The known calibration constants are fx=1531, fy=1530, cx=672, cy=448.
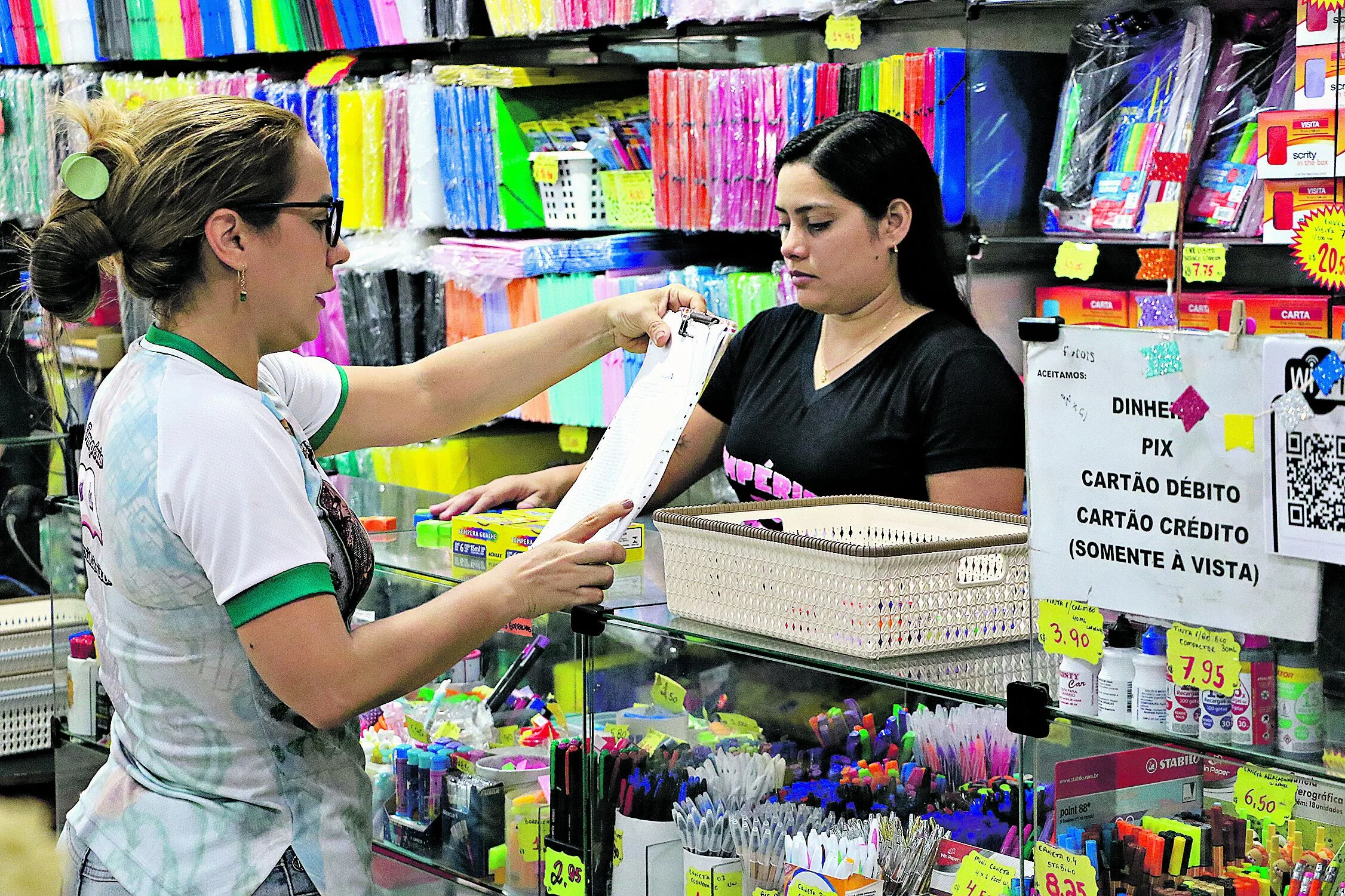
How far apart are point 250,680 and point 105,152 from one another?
61 cm

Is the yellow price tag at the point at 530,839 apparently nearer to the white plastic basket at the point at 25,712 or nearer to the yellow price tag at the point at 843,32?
the white plastic basket at the point at 25,712

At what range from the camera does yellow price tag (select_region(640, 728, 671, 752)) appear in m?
2.07

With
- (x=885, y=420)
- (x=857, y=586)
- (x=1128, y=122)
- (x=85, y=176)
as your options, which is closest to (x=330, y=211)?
(x=85, y=176)

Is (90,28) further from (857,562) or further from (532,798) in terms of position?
(857,562)

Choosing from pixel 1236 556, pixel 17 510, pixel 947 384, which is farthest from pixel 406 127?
pixel 1236 556

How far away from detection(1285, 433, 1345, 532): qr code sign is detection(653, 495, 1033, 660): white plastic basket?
0.32 meters

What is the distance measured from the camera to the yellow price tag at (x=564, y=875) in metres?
2.08

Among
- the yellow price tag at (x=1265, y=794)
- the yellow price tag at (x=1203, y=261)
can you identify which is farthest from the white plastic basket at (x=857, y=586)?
the yellow price tag at (x=1203, y=261)

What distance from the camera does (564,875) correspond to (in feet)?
6.93

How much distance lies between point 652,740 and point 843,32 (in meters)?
2.08

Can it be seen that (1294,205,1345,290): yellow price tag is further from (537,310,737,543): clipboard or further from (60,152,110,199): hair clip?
(60,152,110,199): hair clip

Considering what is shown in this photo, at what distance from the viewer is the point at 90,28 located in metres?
5.85

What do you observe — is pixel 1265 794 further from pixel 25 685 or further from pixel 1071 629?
pixel 25 685

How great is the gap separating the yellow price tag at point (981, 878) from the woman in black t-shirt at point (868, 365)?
1.07 meters
